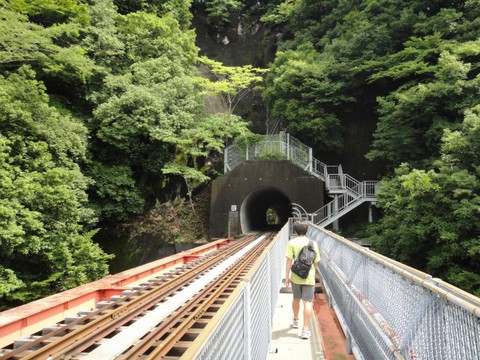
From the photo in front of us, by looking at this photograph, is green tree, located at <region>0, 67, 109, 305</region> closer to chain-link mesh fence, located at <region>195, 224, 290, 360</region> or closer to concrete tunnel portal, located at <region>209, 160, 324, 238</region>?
chain-link mesh fence, located at <region>195, 224, 290, 360</region>

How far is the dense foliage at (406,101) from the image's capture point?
12.0m

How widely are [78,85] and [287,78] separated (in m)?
11.8

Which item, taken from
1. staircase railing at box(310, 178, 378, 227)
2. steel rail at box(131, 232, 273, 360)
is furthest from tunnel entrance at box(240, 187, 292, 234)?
steel rail at box(131, 232, 273, 360)

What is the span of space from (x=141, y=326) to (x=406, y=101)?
16049mm

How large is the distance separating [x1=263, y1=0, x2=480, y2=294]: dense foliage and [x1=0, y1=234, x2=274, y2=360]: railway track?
7.74m

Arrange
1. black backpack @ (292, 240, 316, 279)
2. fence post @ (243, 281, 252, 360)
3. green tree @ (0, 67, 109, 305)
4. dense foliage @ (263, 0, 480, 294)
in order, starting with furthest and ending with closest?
dense foliage @ (263, 0, 480, 294)
green tree @ (0, 67, 109, 305)
black backpack @ (292, 240, 316, 279)
fence post @ (243, 281, 252, 360)

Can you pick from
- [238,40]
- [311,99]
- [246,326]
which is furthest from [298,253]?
[238,40]

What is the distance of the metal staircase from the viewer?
2053 cm

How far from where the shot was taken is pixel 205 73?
32062 millimetres

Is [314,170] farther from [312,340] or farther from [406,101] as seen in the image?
[312,340]

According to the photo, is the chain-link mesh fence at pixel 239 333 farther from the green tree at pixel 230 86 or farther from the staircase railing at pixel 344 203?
the green tree at pixel 230 86

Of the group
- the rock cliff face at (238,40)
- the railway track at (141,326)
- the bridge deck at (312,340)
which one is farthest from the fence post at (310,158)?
the bridge deck at (312,340)

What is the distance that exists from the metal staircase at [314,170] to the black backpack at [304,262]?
14588mm

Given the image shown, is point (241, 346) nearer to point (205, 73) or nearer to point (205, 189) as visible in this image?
point (205, 189)
